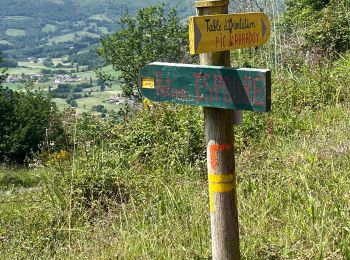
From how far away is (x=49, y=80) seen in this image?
82.2 metres

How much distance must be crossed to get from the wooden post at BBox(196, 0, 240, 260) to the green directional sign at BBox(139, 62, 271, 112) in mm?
91

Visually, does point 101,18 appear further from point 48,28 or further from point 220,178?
point 220,178

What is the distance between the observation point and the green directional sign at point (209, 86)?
6.61 ft

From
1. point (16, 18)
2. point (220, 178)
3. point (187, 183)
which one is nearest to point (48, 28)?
point (16, 18)

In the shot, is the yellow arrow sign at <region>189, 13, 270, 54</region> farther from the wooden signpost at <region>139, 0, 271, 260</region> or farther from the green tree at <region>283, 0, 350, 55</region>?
the green tree at <region>283, 0, 350, 55</region>

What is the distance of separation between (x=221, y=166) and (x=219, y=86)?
336 millimetres

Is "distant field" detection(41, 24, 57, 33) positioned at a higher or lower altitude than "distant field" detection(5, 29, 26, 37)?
higher

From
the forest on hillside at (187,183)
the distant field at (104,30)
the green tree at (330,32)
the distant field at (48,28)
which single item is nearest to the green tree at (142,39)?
the green tree at (330,32)

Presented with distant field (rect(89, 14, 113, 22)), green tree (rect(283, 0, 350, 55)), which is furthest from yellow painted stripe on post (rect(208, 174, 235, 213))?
distant field (rect(89, 14, 113, 22))

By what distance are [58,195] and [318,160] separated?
1.88 metres

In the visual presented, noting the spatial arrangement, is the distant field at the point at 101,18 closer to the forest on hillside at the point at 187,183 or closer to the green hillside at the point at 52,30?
the green hillside at the point at 52,30

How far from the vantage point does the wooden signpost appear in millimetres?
2080

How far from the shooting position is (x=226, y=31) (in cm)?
214

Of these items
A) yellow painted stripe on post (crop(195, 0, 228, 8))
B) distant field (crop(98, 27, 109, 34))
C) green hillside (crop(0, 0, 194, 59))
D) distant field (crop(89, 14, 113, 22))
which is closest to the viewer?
yellow painted stripe on post (crop(195, 0, 228, 8))
